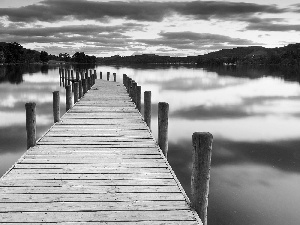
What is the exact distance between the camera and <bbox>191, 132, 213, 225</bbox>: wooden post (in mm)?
4359

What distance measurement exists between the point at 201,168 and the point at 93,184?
6.23ft

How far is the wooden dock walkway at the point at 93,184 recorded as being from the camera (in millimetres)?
4133

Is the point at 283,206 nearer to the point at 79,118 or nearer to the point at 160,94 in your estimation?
the point at 79,118

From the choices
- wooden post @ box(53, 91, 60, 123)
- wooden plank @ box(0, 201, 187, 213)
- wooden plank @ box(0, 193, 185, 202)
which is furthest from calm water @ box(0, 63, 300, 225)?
wooden plank @ box(0, 201, 187, 213)

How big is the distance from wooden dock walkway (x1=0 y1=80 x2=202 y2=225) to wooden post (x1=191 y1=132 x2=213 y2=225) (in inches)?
6.8

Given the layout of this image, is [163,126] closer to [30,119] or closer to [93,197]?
[30,119]

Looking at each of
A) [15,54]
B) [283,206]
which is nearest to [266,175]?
[283,206]

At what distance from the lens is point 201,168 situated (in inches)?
174

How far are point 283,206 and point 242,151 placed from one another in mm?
4836

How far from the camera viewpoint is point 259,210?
7.91 m

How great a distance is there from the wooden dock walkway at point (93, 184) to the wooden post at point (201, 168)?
0.57 feet

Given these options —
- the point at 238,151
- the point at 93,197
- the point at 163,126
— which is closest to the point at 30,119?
the point at 163,126

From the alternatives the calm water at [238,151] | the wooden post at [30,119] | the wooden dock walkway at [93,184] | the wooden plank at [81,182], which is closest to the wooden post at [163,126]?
the wooden dock walkway at [93,184]

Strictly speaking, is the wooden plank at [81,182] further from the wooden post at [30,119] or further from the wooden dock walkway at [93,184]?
the wooden post at [30,119]
